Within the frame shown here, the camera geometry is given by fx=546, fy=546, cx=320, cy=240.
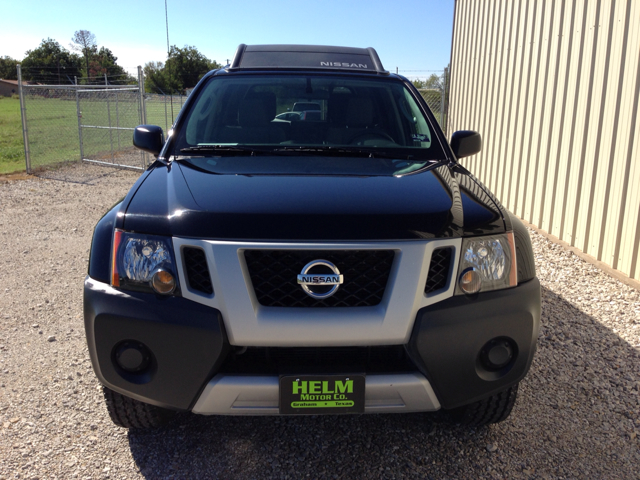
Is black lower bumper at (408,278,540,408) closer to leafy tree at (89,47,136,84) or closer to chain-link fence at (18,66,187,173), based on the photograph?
chain-link fence at (18,66,187,173)

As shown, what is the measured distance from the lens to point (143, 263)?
6.95 feet

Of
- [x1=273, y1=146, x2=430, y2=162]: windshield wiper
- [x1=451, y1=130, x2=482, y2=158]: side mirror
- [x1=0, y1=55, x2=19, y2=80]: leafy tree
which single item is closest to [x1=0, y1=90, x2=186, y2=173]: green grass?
[x1=273, y1=146, x2=430, y2=162]: windshield wiper

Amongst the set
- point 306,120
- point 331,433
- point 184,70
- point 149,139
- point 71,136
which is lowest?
point 331,433

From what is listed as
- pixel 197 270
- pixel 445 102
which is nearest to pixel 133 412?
pixel 197 270

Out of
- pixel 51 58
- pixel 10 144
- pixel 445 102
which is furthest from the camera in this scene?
pixel 51 58

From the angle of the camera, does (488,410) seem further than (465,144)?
No

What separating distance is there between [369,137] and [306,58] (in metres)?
1.01

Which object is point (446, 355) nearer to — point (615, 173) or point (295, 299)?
point (295, 299)

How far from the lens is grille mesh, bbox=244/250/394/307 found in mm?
2053

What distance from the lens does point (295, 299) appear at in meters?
2.09

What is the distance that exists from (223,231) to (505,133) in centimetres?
682

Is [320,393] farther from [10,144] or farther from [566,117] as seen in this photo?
[10,144]

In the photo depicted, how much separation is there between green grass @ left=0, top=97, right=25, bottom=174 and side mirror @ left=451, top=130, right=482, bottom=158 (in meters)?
12.3

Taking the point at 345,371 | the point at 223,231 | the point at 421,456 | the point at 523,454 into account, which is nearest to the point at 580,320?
the point at 523,454
